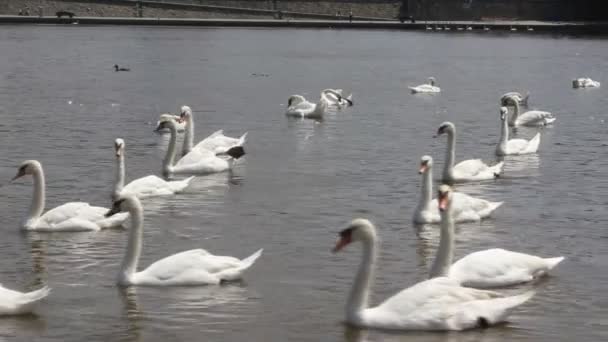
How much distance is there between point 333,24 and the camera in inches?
4938

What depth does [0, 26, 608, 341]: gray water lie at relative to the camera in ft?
47.0

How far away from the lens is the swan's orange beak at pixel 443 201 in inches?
561

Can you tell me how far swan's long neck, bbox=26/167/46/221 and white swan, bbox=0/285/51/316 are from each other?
13.9 feet

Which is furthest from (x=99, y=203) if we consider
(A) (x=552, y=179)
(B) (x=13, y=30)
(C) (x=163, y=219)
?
(B) (x=13, y=30)

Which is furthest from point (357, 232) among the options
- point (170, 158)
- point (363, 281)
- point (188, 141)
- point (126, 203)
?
point (188, 141)

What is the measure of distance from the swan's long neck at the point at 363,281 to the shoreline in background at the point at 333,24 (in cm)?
10903

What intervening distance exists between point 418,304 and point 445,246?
1.10m

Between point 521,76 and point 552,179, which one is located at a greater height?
point 552,179

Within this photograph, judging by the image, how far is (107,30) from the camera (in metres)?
109

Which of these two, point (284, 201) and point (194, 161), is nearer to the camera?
point (284, 201)

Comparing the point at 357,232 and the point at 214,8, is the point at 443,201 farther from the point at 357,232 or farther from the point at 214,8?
the point at 214,8

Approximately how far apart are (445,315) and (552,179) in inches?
472

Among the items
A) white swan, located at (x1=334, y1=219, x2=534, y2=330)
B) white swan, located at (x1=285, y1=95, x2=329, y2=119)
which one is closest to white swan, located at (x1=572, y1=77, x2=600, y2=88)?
white swan, located at (x1=285, y1=95, x2=329, y2=119)

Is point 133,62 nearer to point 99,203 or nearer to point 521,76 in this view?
point 521,76
